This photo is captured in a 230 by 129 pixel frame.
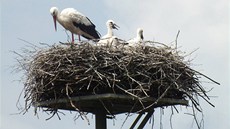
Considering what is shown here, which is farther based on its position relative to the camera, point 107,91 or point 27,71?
point 27,71

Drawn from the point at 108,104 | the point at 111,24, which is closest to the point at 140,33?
the point at 111,24

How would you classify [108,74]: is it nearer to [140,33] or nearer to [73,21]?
[140,33]

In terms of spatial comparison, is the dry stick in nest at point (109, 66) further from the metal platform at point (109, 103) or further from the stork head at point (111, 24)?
the stork head at point (111, 24)

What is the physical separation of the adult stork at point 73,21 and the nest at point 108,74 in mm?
2574

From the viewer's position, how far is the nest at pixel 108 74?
605 cm

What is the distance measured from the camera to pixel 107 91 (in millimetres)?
6051

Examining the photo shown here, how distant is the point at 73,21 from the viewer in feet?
30.2

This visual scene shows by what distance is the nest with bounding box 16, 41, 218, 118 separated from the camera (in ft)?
19.8

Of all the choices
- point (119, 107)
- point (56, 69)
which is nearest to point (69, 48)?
point (56, 69)

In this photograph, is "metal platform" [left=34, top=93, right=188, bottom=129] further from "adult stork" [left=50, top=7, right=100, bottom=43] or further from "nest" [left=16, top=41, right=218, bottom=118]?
"adult stork" [left=50, top=7, right=100, bottom=43]

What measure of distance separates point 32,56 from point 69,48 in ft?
1.86

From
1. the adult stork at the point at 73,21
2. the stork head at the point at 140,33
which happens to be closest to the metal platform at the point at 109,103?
the stork head at the point at 140,33

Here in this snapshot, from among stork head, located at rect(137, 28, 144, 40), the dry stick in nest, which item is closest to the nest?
the dry stick in nest

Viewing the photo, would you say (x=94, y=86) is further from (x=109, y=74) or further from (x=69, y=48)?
(x=69, y=48)
